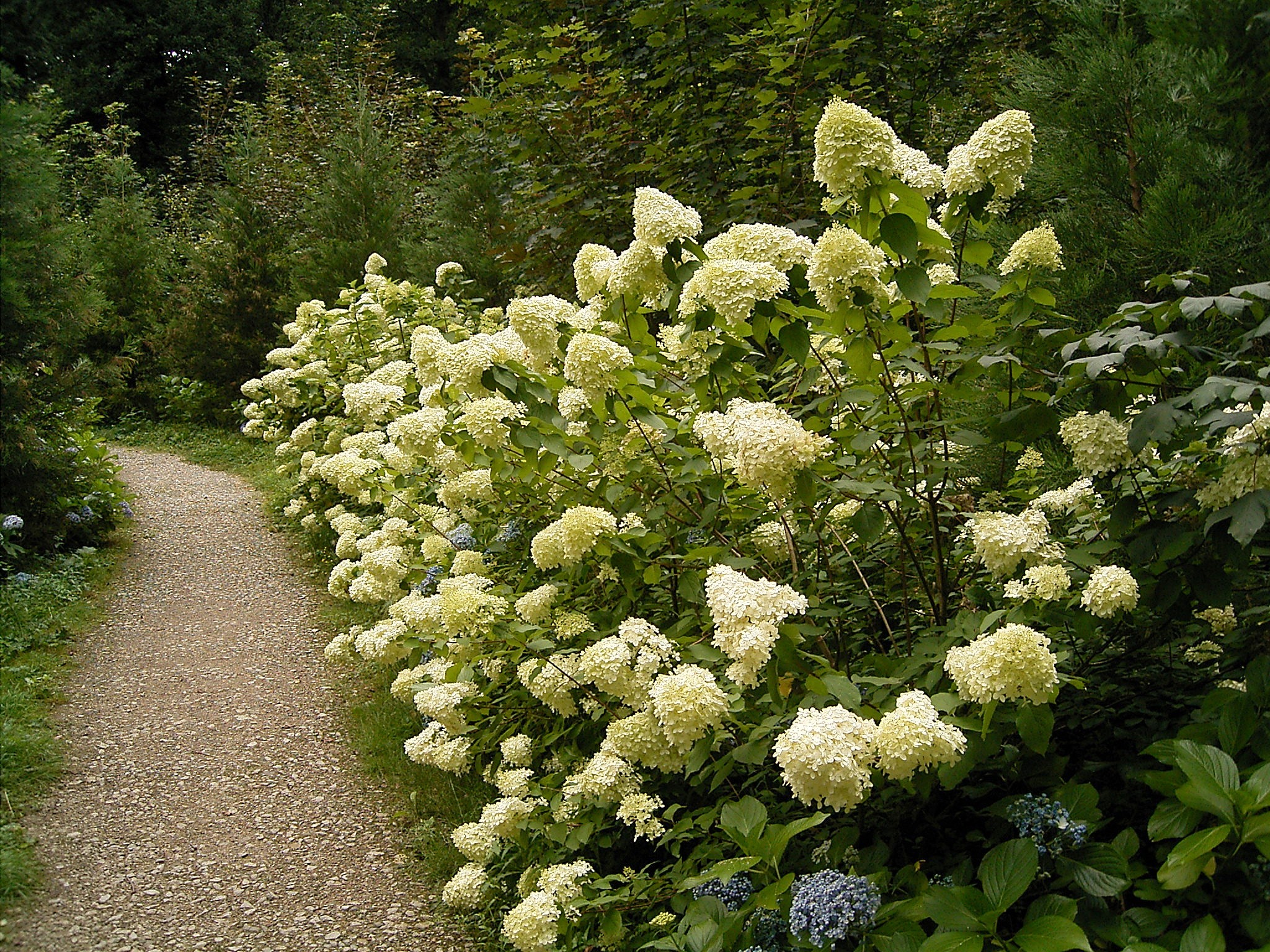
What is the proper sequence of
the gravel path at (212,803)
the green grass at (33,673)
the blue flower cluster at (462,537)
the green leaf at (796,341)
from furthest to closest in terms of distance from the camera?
the blue flower cluster at (462,537) → the green grass at (33,673) → the gravel path at (212,803) → the green leaf at (796,341)

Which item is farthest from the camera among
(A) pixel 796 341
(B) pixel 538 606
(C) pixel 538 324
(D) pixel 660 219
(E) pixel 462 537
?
(E) pixel 462 537

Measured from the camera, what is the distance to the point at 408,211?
10422mm

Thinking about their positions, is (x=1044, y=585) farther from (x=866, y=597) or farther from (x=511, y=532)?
(x=511, y=532)

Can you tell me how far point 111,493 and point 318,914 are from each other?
4.75 meters

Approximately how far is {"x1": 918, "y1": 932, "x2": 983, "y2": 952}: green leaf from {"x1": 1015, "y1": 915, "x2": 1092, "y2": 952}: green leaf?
0.22ft

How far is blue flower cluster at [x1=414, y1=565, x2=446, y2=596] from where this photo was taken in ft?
12.4

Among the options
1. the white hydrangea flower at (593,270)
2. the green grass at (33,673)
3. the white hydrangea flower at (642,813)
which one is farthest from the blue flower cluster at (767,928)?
the green grass at (33,673)

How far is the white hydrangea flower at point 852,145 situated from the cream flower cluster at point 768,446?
1.53 ft

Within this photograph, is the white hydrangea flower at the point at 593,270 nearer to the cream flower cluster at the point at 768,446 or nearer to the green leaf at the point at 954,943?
the cream flower cluster at the point at 768,446

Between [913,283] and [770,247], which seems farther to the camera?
[770,247]

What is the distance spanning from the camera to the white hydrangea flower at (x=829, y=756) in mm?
1498

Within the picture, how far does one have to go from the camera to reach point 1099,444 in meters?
1.80

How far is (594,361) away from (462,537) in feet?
6.04

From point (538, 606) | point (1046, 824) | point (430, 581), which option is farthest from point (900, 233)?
point (430, 581)
